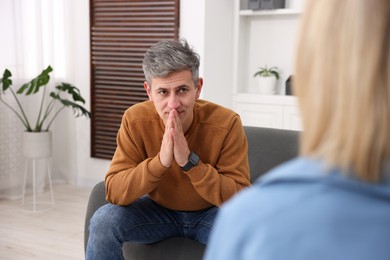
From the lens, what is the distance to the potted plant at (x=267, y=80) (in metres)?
3.91

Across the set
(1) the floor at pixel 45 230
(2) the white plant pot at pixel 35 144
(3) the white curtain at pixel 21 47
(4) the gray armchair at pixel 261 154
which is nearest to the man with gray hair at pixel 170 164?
(4) the gray armchair at pixel 261 154

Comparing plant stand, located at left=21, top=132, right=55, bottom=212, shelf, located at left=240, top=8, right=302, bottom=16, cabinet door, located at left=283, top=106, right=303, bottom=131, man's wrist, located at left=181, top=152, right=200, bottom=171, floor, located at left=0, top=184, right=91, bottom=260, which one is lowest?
floor, located at left=0, top=184, right=91, bottom=260

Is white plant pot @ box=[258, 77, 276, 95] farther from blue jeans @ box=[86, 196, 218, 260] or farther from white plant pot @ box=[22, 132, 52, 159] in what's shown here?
blue jeans @ box=[86, 196, 218, 260]

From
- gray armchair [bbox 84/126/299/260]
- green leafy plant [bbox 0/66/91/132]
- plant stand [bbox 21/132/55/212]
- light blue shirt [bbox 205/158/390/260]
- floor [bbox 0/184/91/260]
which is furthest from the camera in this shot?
plant stand [bbox 21/132/55/212]

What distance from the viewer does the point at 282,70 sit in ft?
13.3

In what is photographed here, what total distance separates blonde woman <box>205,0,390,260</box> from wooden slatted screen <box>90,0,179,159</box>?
330 centimetres

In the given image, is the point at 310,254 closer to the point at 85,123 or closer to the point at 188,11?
the point at 188,11

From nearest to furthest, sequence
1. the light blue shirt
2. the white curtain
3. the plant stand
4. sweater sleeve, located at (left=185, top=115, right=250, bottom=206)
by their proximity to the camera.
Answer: the light blue shirt, sweater sleeve, located at (left=185, top=115, right=250, bottom=206), the plant stand, the white curtain

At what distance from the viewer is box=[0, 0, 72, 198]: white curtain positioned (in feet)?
12.6

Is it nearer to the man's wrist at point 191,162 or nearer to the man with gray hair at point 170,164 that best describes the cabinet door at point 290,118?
the man with gray hair at point 170,164

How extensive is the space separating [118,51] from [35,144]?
1.00 metres

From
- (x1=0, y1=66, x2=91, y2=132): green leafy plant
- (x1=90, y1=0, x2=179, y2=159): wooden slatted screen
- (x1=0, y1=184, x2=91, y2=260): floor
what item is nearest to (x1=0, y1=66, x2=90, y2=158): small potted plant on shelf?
(x1=0, y1=66, x2=91, y2=132): green leafy plant

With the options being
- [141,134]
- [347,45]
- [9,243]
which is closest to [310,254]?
[347,45]

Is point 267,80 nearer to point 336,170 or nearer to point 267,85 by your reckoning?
point 267,85
